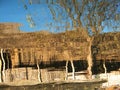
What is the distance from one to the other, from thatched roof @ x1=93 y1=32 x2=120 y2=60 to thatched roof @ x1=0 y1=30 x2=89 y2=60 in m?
0.68

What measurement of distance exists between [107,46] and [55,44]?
11.5ft

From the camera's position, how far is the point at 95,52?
2644 centimetres

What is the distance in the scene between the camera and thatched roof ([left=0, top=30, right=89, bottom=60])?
86.7ft

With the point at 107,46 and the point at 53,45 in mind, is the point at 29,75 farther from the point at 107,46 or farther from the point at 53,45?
the point at 107,46

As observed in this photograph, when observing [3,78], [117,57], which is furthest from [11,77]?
[117,57]

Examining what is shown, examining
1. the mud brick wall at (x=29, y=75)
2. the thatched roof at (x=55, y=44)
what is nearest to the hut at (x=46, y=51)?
the thatched roof at (x=55, y=44)

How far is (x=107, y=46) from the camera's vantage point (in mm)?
26781

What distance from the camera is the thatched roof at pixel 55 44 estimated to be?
86.7 feet

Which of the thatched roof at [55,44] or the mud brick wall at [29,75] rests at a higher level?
the thatched roof at [55,44]

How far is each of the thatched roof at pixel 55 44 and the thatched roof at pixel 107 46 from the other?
2.22 feet

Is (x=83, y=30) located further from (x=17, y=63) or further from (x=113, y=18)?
(x=17, y=63)

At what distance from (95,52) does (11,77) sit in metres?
5.28

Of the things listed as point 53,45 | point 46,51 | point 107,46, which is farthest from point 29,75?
point 107,46

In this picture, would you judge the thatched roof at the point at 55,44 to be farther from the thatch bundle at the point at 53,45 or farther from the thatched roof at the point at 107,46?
the thatched roof at the point at 107,46
